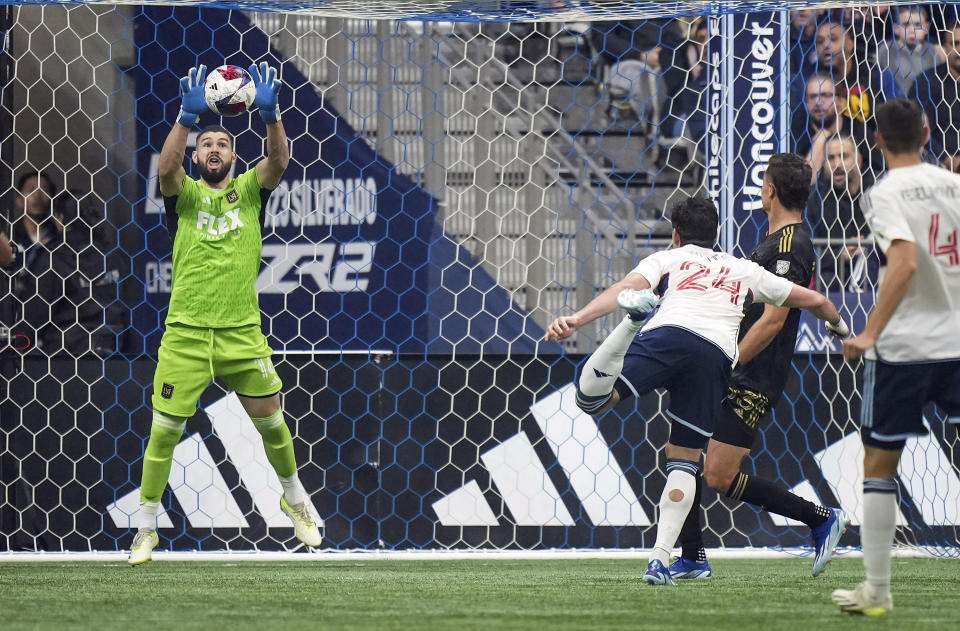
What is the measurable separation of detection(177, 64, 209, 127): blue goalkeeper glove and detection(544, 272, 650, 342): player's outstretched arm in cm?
179

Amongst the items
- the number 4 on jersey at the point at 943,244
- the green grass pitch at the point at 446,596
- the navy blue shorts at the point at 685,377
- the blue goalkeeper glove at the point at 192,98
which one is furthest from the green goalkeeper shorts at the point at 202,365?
the number 4 on jersey at the point at 943,244

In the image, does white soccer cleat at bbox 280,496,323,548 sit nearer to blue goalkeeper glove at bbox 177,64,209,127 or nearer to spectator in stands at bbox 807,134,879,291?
blue goalkeeper glove at bbox 177,64,209,127

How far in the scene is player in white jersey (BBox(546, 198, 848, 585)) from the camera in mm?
4574

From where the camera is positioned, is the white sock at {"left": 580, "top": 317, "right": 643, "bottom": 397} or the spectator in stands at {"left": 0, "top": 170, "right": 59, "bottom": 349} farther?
the spectator in stands at {"left": 0, "top": 170, "right": 59, "bottom": 349}

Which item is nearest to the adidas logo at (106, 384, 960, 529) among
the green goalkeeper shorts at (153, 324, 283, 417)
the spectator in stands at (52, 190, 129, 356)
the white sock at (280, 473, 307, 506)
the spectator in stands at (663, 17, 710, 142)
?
the spectator in stands at (52, 190, 129, 356)

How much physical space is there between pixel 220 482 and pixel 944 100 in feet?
14.1

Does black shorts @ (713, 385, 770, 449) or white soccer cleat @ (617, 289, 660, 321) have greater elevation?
white soccer cleat @ (617, 289, 660, 321)

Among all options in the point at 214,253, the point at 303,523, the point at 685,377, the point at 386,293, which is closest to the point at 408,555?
the point at 303,523

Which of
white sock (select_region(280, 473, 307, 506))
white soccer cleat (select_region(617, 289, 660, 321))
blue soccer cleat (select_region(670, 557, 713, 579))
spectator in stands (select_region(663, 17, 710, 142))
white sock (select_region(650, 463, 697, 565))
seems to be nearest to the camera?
white soccer cleat (select_region(617, 289, 660, 321))

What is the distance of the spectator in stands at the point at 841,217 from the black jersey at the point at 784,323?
5.87 ft

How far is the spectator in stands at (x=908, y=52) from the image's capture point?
697 centimetres

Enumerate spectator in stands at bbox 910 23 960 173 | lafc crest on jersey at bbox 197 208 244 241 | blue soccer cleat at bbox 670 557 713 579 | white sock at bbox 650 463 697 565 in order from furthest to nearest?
1. spectator in stands at bbox 910 23 960 173
2. lafc crest on jersey at bbox 197 208 244 241
3. blue soccer cleat at bbox 670 557 713 579
4. white sock at bbox 650 463 697 565

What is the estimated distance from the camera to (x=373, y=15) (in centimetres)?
617

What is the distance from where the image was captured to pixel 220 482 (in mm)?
6445
